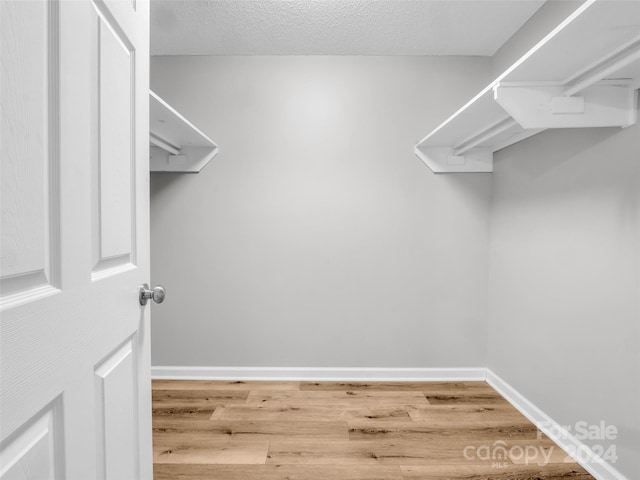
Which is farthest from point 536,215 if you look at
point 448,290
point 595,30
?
point 595,30

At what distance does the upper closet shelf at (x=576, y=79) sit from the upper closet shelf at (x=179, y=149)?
1.46 metres

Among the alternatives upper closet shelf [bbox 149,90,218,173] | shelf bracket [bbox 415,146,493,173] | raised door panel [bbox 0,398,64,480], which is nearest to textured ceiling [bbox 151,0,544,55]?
upper closet shelf [bbox 149,90,218,173]

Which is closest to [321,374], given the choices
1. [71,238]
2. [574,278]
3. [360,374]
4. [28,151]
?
[360,374]

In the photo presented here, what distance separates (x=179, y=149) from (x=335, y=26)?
1242mm

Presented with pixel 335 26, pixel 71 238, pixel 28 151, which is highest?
pixel 335 26

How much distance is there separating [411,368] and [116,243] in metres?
2.19

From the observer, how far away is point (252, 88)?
2514mm

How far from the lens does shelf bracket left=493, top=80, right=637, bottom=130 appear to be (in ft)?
4.61

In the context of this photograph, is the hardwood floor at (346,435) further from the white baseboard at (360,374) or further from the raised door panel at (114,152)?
the raised door panel at (114,152)

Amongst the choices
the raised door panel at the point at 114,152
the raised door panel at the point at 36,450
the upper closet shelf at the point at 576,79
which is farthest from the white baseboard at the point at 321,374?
the raised door panel at the point at 36,450

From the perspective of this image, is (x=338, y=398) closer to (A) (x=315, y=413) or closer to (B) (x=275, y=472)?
(A) (x=315, y=413)

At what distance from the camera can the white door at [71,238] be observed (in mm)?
499

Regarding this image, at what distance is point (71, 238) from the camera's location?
2.05ft

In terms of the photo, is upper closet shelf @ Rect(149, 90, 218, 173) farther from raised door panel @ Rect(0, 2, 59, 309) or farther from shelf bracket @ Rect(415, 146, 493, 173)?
raised door panel @ Rect(0, 2, 59, 309)
